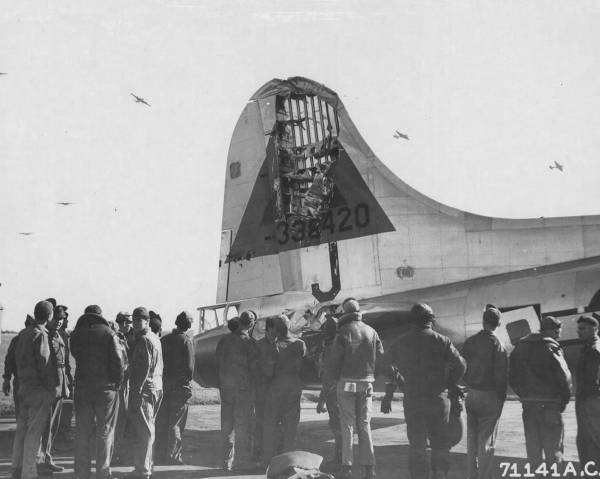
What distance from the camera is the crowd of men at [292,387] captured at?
6.44m

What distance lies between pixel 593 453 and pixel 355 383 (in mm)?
2402

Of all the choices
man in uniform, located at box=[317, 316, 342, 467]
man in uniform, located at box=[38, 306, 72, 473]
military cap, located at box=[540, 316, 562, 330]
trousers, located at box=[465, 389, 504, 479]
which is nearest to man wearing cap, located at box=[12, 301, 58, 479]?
man in uniform, located at box=[38, 306, 72, 473]

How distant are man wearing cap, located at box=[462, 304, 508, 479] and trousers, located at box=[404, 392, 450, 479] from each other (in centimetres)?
28

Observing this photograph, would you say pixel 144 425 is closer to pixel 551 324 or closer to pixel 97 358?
pixel 97 358

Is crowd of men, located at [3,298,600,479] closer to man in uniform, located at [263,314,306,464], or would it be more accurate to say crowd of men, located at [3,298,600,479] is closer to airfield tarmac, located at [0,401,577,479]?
man in uniform, located at [263,314,306,464]

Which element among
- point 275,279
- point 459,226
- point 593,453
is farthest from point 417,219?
point 593,453

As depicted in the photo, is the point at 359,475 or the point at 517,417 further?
the point at 517,417

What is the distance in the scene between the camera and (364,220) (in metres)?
11.6

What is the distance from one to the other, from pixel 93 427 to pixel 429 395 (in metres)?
3.49

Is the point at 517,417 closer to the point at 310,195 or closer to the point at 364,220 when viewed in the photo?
the point at 364,220

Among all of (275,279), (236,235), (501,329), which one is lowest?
(501,329)

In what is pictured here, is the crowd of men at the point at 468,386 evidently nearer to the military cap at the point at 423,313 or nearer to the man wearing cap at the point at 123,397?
the military cap at the point at 423,313

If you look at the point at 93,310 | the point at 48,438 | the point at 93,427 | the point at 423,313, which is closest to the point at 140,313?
the point at 93,310

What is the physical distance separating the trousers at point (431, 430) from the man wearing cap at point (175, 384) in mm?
3022
